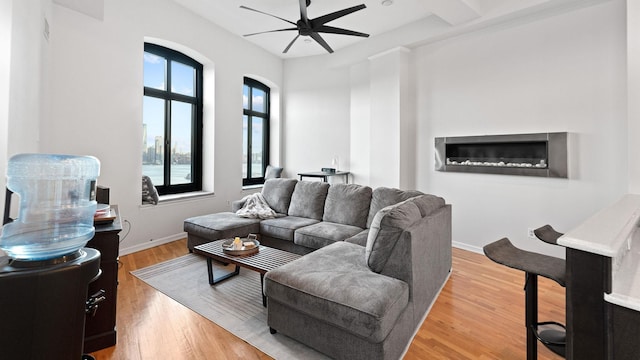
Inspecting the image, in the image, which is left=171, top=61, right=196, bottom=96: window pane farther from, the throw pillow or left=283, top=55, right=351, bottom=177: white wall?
left=283, top=55, right=351, bottom=177: white wall

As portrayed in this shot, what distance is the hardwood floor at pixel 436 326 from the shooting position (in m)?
1.84

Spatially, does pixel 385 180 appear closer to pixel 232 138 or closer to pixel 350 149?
pixel 350 149

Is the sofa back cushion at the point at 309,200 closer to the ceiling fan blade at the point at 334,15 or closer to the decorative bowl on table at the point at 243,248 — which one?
the decorative bowl on table at the point at 243,248

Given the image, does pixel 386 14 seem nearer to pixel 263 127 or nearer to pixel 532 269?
pixel 263 127

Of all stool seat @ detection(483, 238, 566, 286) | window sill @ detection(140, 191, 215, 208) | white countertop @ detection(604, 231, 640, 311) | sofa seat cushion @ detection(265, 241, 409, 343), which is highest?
window sill @ detection(140, 191, 215, 208)

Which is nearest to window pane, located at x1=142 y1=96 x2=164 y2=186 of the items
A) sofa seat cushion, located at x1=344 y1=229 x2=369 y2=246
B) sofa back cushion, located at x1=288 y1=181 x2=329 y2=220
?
sofa back cushion, located at x1=288 y1=181 x2=329 y2=220

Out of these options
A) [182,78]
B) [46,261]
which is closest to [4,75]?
[46,261]

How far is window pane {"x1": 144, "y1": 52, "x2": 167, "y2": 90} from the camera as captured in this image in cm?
426

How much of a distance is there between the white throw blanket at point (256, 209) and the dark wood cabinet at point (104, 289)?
1.96m

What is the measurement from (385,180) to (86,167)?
4025mm

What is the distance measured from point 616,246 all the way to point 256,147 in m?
6.00

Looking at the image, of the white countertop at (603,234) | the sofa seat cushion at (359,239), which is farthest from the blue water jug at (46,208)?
the sofa seat cushion at (359,239)

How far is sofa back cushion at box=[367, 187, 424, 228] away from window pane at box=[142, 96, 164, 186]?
3.36 metres

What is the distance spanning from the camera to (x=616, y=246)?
893 mm
